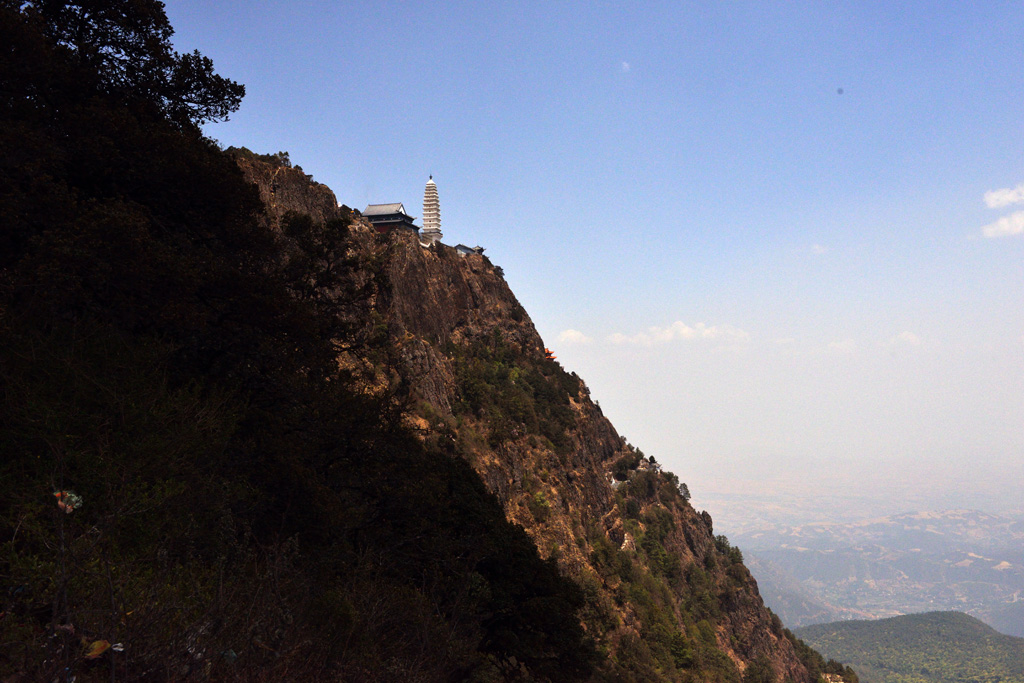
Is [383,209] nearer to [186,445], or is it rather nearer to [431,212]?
[431,212]

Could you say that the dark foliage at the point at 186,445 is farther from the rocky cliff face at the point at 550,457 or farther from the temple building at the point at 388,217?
the temple building at the point at 388,217

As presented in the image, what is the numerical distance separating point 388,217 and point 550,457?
34327mm

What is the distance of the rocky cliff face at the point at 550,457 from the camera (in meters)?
40.9

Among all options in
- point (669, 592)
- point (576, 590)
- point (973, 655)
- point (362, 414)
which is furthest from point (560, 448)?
point (973, 655)

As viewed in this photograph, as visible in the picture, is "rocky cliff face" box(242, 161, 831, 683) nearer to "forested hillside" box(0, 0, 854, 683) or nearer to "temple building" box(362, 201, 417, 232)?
"forested hillside" box(0, 0, 854, 683)

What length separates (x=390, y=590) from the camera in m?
15.7

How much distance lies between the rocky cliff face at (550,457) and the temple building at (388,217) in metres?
9.14

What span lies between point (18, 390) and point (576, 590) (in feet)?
62.7

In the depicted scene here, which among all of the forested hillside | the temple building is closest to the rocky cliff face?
the forested hillside

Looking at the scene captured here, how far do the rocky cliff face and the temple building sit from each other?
914cm

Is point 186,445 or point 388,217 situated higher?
point 388,217

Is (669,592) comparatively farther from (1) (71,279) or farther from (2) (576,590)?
(1) (71,279)

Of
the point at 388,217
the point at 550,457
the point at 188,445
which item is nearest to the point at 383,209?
the point at 388,217

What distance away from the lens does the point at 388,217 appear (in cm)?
6975
